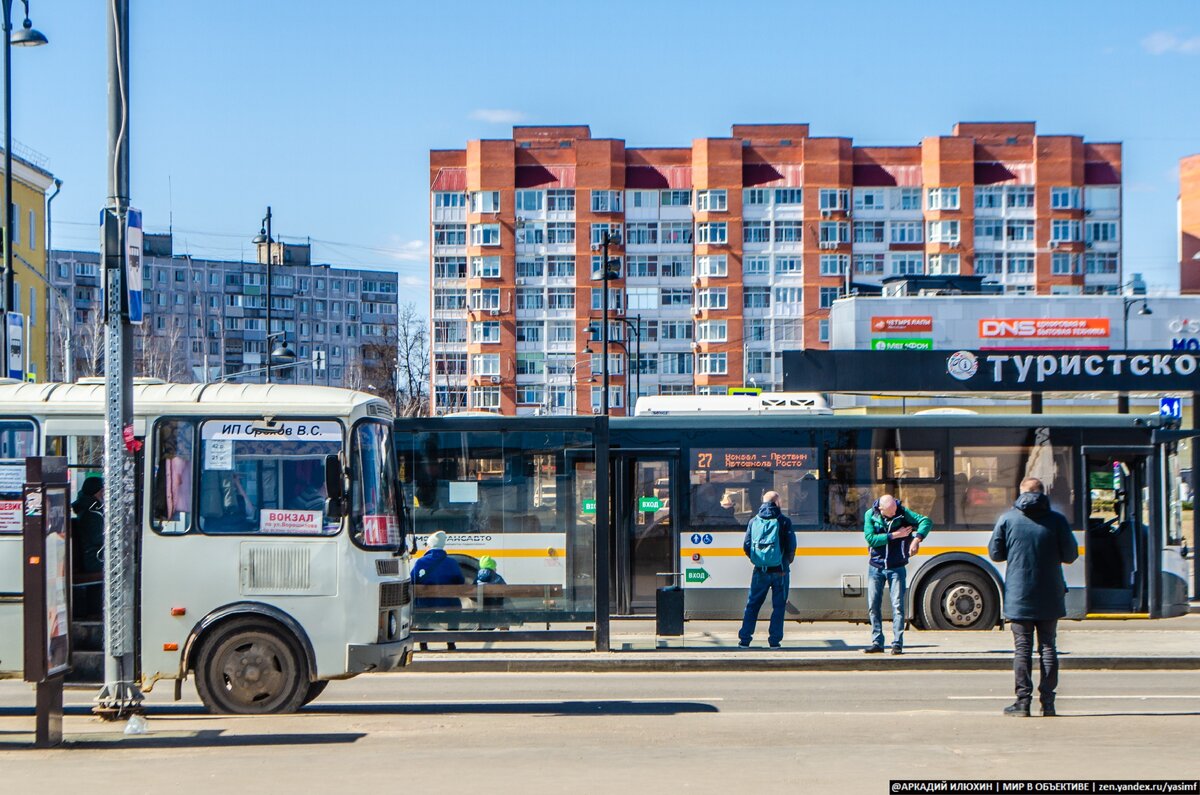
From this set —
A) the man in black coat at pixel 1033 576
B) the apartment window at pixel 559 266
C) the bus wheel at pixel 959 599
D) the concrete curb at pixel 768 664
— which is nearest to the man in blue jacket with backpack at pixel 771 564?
the concrete curb at pixel 768 664

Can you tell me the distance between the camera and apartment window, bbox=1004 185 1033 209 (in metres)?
105

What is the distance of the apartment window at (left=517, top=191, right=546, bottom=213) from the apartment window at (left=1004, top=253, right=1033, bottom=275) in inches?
1334

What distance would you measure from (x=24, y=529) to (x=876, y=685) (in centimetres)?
816

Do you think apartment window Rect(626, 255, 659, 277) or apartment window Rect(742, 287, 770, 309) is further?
apartment window Rect(626, 255, 659, 277)

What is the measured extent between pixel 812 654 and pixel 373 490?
6.18 metres

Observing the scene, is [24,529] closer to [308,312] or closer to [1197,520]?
[1197,520]

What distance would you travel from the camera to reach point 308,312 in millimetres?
169750

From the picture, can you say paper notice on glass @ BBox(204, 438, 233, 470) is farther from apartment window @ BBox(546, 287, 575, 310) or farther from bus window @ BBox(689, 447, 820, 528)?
apartment window @ BBox(546, 287, 575, 310)

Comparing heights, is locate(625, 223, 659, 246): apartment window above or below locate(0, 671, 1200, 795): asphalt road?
above

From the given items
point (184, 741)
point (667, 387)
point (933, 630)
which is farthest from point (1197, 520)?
point (667, 387)

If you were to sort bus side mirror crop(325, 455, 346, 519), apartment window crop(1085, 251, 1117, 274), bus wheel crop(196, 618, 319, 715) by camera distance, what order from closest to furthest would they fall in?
1. bus side mirror crop(325, 455, 346, 519)
2. bus wheel crop(196, 618, 319, 715)
3. apartment window crop(1085, 251, 1117, 274)

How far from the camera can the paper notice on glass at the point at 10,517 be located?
1180cm

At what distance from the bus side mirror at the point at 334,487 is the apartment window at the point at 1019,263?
98249 millimetres

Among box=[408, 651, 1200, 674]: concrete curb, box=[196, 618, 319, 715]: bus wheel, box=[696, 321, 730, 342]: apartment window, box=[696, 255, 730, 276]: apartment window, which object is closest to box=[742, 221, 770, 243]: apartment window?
box=[696, 255, 730, 276]: apartment window
